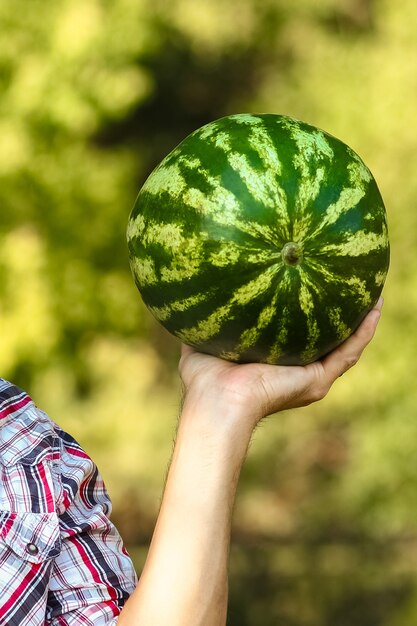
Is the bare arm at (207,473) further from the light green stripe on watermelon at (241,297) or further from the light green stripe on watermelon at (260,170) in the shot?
the light green stripe on watermelon at (260,170)

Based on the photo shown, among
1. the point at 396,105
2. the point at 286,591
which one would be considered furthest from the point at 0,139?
the point at 286,591

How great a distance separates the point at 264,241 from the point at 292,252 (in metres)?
0.05

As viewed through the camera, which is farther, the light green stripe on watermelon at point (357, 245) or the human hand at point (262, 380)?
the human hand at point (262, 380)

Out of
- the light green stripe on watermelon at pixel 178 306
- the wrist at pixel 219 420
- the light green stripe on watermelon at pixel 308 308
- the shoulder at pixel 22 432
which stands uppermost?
the light green stripe on watermelon at pixel 308 308

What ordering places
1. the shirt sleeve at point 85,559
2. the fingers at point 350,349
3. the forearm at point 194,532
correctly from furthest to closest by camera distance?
the fingers at point 350,349
the shirt sleeve at point 85,559
the forearm at point 194,532

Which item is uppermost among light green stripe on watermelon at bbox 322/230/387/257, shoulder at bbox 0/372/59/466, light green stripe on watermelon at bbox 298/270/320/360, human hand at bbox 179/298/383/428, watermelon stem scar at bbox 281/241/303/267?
light green stripe on watermelon at bbox 322/230/387/257

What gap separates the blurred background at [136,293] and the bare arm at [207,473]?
12.6 feet

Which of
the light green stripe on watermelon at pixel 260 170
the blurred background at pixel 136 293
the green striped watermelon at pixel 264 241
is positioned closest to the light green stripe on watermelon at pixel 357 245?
the green striped watermelon at pixel 264 241

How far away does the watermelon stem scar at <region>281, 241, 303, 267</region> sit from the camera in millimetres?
1696

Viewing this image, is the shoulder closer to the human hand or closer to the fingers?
the human hand

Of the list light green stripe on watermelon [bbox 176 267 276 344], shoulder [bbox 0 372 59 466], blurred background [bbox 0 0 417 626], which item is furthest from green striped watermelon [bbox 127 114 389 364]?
blurred background [bbox 0 0 417 626]

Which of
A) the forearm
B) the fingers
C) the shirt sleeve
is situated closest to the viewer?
the forearm

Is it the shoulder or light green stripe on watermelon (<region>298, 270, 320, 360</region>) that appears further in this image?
the shoulder

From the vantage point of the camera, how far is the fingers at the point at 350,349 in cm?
187
